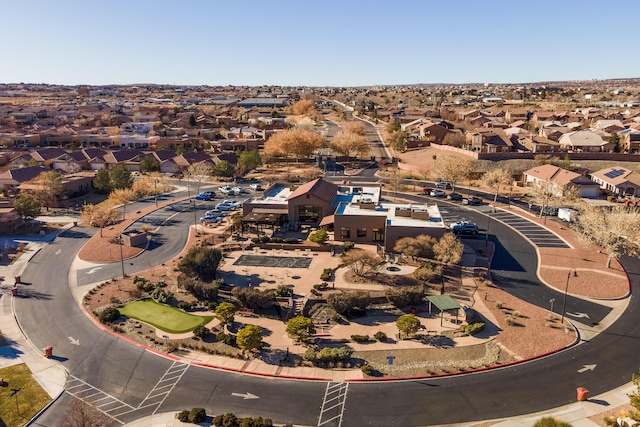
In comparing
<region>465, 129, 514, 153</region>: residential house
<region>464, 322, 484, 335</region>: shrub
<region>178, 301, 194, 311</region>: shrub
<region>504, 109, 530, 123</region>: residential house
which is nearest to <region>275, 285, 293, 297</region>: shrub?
<region>178, 301, 194, 311</region>: shrub

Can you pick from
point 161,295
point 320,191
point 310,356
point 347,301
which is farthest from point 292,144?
point 310,356

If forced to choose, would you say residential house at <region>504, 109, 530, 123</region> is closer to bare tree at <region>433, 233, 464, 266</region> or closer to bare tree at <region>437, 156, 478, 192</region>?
bare tree at <region>437, 156, 478, 192</region>

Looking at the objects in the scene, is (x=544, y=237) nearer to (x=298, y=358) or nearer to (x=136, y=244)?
(x=298, y=358)

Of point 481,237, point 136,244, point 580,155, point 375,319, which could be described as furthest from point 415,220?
point 580,155

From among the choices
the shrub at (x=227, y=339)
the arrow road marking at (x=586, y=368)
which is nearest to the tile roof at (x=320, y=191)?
the shrub at (x=227, y=339)

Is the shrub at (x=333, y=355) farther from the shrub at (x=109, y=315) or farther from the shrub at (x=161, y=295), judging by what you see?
the shrub at (x=109, y=315)
